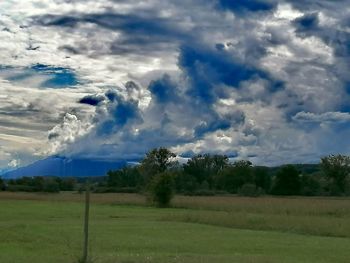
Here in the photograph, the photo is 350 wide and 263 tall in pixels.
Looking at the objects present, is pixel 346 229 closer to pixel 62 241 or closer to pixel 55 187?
pixel 62 241

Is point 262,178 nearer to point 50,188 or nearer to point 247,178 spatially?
point 247,178

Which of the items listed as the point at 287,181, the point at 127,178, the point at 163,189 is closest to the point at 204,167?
the point at 127,178

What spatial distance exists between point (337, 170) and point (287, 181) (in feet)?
64.2

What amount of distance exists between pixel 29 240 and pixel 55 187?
364 ft

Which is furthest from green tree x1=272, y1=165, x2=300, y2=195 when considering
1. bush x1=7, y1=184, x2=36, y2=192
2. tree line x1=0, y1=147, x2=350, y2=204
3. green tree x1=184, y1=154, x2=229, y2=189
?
bush x1=7, y1=184, x2=36, y2=192

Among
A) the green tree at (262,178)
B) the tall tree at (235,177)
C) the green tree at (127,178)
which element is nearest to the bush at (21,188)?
the green tree at (127,178)

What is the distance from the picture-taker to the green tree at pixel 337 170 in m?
154

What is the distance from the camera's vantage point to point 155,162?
147625 mm

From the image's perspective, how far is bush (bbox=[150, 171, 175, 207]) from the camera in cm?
10150

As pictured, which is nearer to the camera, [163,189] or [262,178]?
[163,189]

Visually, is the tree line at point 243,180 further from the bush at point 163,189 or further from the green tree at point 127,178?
the bush at point 163,189

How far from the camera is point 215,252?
3116cm

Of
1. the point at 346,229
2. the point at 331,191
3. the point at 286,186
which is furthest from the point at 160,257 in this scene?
the point at 331,191

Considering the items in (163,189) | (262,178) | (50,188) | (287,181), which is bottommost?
(163,189)
